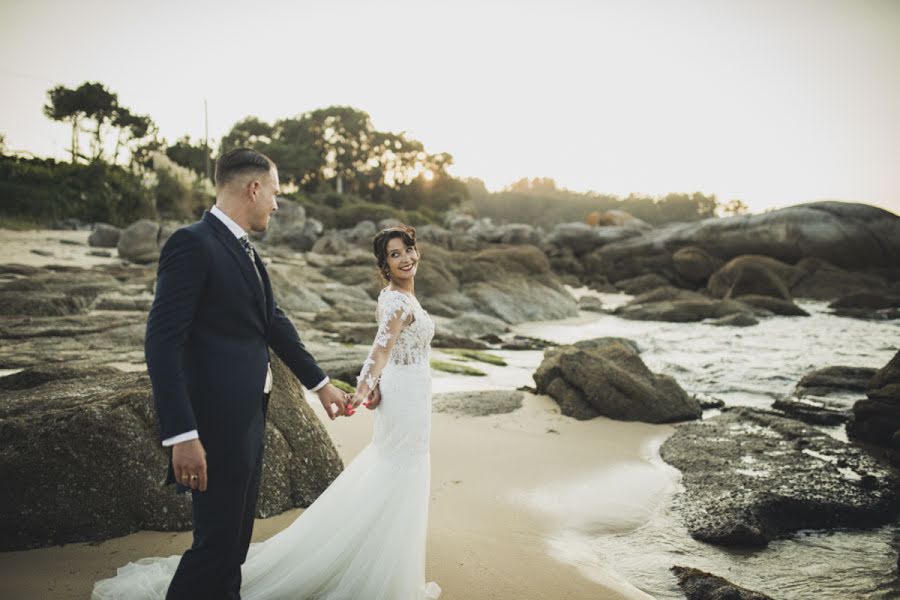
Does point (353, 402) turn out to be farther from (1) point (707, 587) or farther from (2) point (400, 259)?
(1) point (707, 587)

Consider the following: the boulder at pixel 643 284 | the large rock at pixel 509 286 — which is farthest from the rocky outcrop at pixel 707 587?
the boulder at pixel 643 284

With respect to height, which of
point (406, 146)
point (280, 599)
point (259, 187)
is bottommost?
point (280, 599)

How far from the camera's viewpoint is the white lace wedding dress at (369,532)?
3027 millimetres

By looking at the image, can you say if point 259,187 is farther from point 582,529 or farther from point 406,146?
point 406,146

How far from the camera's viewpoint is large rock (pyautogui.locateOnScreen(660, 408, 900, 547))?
462 cm

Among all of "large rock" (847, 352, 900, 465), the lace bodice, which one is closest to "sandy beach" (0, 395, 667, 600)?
the lace bodice

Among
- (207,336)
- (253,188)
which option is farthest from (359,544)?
(253,188)

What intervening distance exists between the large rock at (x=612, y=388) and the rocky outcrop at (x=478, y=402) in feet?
1.92

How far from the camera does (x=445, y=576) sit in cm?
354

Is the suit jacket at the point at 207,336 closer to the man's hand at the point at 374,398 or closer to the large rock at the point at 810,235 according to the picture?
the man's hand at the point at 374,398

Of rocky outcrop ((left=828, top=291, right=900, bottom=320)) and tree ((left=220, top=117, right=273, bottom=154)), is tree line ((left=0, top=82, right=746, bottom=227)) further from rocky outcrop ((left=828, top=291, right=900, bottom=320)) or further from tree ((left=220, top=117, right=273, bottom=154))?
rocky outcrop ((left=828, top=291, right=900, bottom=320))

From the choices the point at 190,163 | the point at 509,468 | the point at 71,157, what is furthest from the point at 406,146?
the point at 509,468

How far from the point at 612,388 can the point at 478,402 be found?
1.71 metres

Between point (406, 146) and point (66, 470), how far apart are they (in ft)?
171
